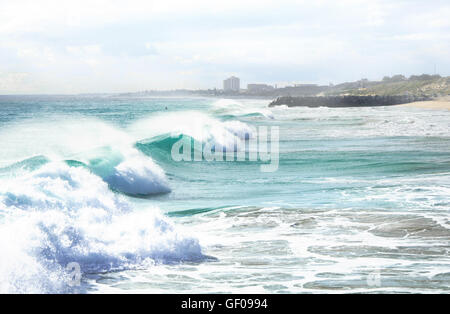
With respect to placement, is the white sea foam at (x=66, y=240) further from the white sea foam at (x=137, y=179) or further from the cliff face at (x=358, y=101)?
the cliff face at (x=358, y=101)

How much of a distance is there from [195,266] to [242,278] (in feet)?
2.62

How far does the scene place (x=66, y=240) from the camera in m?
8.01

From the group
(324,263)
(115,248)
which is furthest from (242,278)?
(115,248)

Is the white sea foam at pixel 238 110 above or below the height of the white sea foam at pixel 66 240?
below

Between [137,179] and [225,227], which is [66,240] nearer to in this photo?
[225,227]

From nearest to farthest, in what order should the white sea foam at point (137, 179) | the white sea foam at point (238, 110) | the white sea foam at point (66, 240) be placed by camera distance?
1. the white sea foam at point (66, 240)
2. the white sea foam at point (137, 179)
3. the white sea foam at point (238, 110)

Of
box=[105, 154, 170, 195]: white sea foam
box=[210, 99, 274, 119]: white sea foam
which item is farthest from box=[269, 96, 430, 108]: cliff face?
box=[105, 154, 170, 195]: white sea foam

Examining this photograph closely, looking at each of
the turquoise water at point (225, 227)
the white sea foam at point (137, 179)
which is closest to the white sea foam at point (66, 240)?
the turquoise water at point (225, 227)

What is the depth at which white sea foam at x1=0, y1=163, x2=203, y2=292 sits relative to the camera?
695 cm

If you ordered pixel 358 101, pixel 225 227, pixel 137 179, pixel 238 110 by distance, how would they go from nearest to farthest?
pixel 225 227 → pixel 137 179 → pixel 238 110 → pixel 358 101

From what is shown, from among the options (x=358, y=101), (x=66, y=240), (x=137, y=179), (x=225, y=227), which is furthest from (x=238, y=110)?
(x=66, y=240)

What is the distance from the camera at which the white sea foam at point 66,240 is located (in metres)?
6.95
